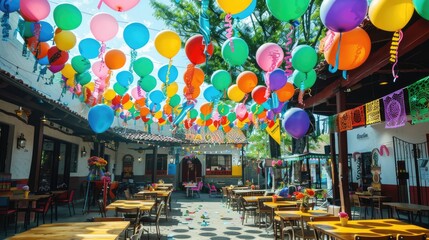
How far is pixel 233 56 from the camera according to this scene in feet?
19.2

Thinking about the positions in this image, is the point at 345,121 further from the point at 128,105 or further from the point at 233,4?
the point at 128,105

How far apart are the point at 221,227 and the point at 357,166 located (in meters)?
8.35

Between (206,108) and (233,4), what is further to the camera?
(206,108)

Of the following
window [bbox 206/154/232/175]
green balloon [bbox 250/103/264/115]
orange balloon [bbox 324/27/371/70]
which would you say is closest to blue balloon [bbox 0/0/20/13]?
orange balloon [bbox 324/27/371/70]

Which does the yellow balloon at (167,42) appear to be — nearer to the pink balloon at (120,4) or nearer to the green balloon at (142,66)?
the green balloon at (142,66)

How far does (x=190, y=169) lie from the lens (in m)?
22.3

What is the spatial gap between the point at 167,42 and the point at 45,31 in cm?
207

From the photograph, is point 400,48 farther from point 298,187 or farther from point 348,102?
point 298,187

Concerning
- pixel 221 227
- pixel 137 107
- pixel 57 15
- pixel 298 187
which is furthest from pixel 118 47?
pixel 298 187

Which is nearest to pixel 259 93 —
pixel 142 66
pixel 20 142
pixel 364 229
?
pixel 142 66

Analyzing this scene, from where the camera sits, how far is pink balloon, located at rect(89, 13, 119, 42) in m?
5.34

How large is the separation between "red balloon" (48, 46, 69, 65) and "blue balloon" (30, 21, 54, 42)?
453 mm

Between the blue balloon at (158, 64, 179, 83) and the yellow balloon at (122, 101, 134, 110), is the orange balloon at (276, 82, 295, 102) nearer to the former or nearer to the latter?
the blue balloon at (158, 64, 179, 83)

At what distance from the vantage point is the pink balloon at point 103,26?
5336 mm
